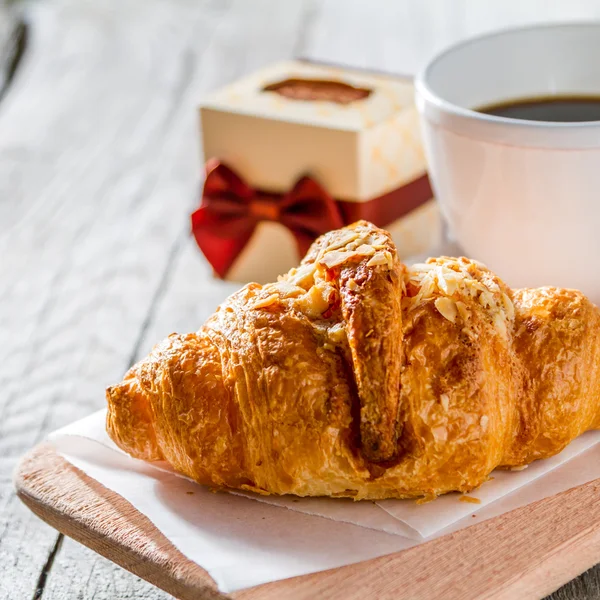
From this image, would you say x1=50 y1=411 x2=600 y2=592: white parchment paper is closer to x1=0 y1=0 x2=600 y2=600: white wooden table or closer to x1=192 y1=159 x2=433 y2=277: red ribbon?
x1=0 y1=0 x2=600 y2=600: white wooden table

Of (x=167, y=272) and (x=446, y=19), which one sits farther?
(x=446, y=19)

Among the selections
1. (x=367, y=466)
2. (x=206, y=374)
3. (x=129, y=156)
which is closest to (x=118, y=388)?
(x=206, y=374)

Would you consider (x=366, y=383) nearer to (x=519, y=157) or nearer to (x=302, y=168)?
(x=519, y=157)

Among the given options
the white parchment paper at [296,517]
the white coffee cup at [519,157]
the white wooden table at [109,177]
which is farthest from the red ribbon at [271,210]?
the white parchment paper at [296,517]

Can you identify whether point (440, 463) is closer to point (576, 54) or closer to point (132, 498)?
point (132, 498)

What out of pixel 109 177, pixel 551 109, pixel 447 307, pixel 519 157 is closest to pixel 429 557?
pixel 447 307

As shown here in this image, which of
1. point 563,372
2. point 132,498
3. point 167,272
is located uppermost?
point 563,372
